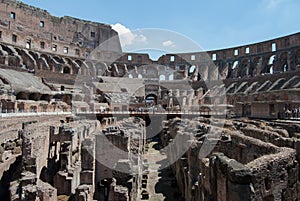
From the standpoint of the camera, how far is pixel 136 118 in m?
27.7

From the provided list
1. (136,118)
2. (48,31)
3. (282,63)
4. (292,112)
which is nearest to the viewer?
(292,112)

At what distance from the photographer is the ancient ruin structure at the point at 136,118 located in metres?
7.00

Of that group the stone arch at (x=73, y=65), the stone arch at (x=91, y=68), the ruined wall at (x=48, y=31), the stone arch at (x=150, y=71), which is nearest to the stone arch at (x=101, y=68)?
the stone arch at (x=91, y=68)

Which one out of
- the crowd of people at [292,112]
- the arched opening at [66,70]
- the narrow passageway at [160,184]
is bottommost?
the narrow passageway at [160,184]

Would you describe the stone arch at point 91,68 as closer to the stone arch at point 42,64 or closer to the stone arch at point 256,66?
the stone arch at point 42,64

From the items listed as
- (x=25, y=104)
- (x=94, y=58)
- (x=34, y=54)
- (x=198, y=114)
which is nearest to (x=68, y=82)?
(x=34, y=54)

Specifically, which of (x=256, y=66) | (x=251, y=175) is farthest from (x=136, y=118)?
(x=256, y=66)

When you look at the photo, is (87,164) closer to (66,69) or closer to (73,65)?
(66,69)

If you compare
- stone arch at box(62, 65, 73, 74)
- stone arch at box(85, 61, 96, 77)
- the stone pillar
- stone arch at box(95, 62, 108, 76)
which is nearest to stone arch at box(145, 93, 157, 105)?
stone arch at box(95, 62, 108, 76)

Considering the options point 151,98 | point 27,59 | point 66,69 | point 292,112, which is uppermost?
point 27,59

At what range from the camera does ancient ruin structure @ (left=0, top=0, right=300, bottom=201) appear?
7.00m

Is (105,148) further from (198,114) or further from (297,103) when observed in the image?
(198,114)

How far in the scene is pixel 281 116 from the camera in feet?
66.7

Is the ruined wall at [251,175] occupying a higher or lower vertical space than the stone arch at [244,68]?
lower
